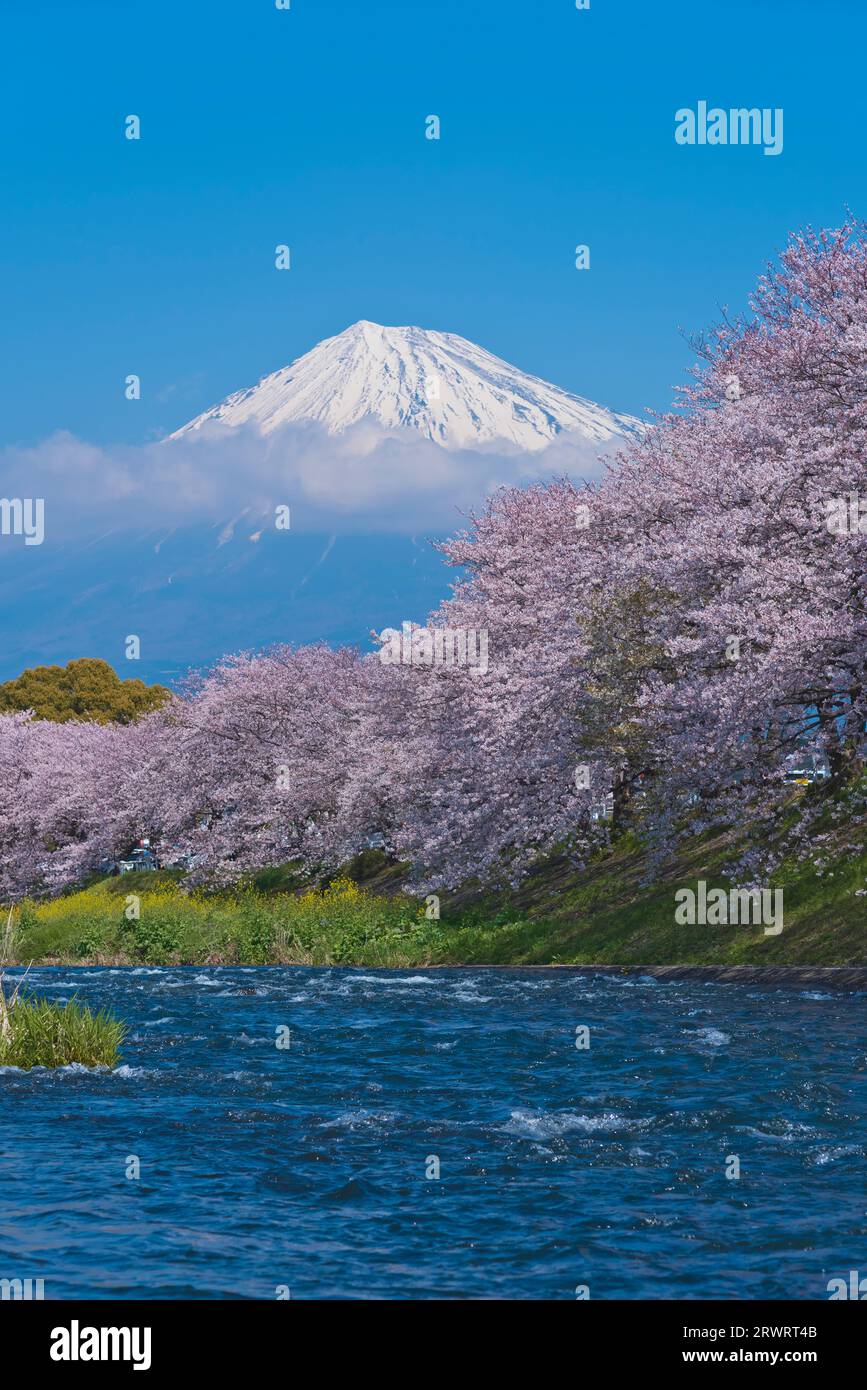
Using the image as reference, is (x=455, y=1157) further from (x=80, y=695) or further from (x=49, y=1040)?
(x=80, y=695)

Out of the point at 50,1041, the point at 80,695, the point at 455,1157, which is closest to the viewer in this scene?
the point at 455,1157

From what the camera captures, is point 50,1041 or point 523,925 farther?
point 523,925

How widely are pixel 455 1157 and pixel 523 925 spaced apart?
998 inches

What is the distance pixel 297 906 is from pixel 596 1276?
39.0 metres

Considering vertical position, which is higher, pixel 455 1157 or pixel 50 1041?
pixel 50 1041

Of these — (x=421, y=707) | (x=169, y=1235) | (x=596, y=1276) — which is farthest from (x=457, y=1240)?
(x=421, y=707)

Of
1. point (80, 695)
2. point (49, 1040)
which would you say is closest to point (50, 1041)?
point (49, 1040)

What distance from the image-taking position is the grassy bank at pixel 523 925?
34.7 metres

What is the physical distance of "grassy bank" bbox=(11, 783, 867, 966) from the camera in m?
34.7

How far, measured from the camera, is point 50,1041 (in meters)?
23.7

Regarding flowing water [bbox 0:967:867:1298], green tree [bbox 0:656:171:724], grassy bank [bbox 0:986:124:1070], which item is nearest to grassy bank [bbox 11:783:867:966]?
flowing water [bbox 0:967:867:1298]

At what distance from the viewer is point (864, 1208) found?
14688 millimetres

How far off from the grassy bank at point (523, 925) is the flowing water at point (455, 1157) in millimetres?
4912
